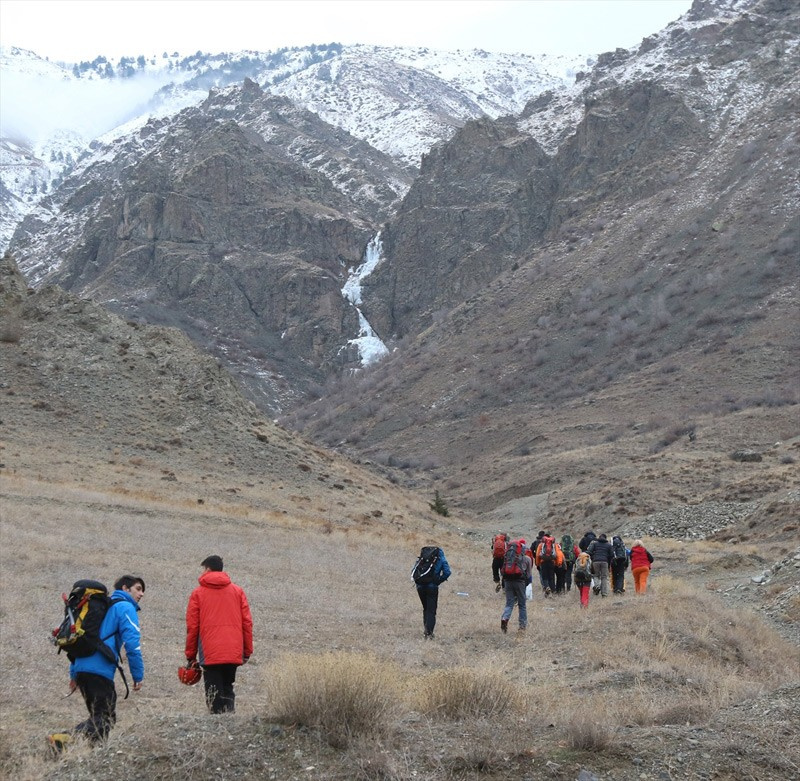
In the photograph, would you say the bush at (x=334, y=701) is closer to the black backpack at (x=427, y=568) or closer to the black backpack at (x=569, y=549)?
the black backpack at (x=427, y=568)

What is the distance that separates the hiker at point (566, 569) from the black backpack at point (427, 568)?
6.71 m

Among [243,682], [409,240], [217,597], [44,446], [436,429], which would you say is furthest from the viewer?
[409,240]

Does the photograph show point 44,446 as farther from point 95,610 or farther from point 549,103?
point 549,103

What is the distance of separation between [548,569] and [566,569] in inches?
39.9

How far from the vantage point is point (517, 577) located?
43.8 feet

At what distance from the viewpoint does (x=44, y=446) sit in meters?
32.1

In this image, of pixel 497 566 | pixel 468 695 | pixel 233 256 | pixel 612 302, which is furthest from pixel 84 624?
pixel 233 256

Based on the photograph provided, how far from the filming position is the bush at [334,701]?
18.9 ft

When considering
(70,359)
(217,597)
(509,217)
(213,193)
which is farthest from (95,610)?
(213,193)

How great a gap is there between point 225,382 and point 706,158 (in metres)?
75.5

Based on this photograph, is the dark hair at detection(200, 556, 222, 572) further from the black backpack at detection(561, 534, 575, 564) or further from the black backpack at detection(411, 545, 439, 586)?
the black backpack at detection(561, 534, 575, 564)

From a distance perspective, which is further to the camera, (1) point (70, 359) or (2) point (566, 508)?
(2) point (566, 508)

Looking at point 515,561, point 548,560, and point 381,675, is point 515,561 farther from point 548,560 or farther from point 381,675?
point 381,675

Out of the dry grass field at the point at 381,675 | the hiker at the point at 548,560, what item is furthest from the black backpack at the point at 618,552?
the dry grass field at the point at 381,675
